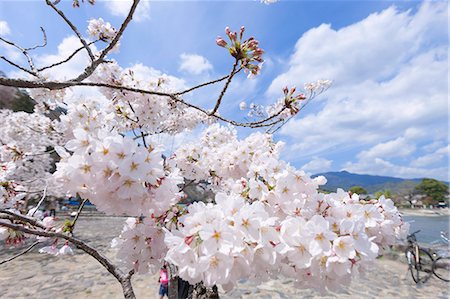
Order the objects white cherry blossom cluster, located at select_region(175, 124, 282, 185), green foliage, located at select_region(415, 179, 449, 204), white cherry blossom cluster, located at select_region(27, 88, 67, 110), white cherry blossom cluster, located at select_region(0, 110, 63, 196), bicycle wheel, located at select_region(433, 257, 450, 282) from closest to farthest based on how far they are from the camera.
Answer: white cherry blossom cluster, located at select_region(175, 124, 282, 185) < white cherry blossom cluster, located at select_region(27, 88, 67, 110) < white cherry blossom cluster, located at select_region(0, 110, 63, 196) < bicycle wheel, located at select_region(433, 257, 450, 282) < green foliage, located at select_region(415, 179, 449, 204)

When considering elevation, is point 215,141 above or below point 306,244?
above

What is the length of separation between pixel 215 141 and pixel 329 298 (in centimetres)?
507

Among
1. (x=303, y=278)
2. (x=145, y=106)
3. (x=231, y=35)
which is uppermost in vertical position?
(x=145, y=106)

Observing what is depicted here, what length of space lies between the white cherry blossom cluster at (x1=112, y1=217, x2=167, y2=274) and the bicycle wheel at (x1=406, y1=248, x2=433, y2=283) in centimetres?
928

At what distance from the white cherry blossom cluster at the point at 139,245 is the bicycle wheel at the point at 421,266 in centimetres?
928

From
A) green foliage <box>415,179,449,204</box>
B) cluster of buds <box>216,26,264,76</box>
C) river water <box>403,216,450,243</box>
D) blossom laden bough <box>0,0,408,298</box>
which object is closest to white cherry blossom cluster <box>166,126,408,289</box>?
blossom laden bough <box>0,0,408,298</box>

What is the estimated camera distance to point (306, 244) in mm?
1036

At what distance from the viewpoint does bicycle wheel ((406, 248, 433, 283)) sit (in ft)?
26.1

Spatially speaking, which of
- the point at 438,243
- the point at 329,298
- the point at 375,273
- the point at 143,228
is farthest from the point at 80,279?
the point at 438,243

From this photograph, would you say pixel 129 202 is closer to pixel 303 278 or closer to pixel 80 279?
pixel 303 278

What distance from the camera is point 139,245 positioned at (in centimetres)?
139

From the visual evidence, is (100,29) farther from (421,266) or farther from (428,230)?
(428,230)

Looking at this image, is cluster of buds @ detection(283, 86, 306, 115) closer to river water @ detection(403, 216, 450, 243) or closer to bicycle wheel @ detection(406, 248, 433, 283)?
river water @ detection(403, 216, 450, 243)

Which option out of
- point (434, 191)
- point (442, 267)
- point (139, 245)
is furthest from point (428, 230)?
point (434, 191)
